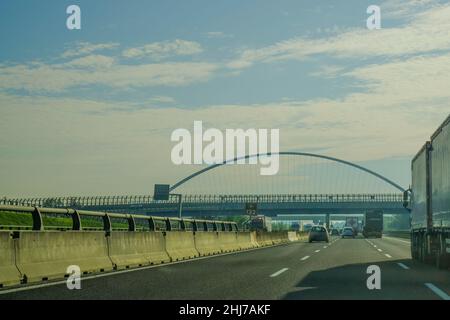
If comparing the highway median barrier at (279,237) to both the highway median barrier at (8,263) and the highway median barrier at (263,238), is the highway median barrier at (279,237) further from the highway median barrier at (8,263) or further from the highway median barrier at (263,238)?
the highway median barrier at (8,263)

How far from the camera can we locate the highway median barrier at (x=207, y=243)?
26.9 meters

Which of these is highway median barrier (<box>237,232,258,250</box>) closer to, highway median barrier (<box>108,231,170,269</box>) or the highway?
highway median barrier (<box>108,231,170,269</box>)

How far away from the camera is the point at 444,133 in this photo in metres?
17.4

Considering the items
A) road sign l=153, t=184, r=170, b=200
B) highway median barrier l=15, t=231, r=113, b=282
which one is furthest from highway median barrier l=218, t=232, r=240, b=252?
road sign l=153, t=184, r=170, b=200

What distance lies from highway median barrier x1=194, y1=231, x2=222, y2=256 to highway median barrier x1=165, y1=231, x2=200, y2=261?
660 mm

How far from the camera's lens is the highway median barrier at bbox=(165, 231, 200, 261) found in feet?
74.2

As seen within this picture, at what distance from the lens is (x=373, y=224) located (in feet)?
279

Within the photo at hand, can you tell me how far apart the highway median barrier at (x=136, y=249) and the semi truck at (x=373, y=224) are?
214ft

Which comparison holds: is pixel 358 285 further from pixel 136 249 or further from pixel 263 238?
pixel 263 238

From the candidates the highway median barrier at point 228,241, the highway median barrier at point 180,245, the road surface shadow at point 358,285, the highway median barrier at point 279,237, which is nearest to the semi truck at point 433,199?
the road surface shadow at point 358,285
